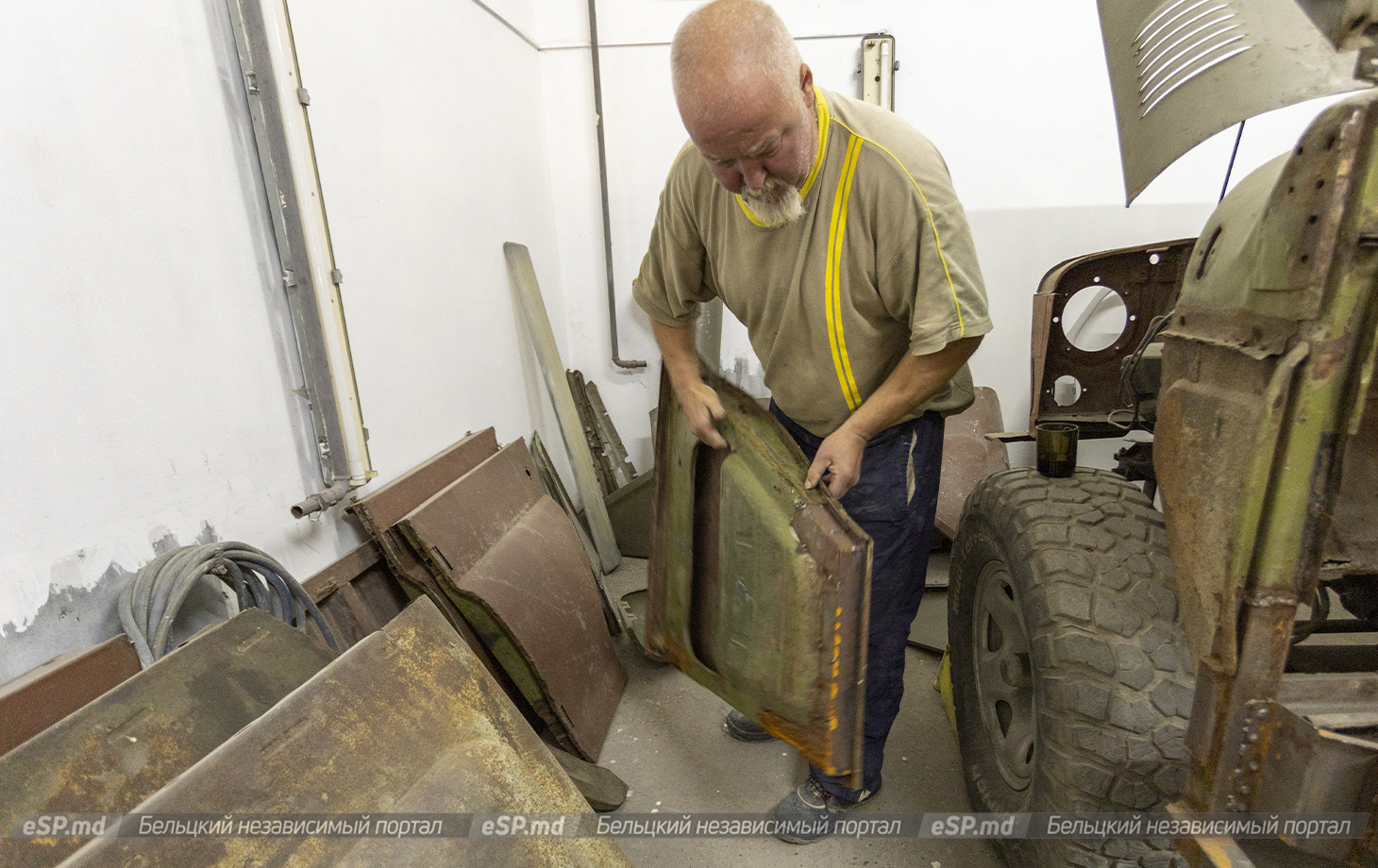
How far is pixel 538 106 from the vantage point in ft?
11.0

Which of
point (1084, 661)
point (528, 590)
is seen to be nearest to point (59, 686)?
point (528, 590)

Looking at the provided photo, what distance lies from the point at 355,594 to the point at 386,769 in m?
0.91

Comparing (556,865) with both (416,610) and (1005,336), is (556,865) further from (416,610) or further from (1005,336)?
(1005,336)

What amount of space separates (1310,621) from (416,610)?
5.60 ft

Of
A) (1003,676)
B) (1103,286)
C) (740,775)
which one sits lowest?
(740,775)

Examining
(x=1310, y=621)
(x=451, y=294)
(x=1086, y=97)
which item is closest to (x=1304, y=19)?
(x=1310, y=621)

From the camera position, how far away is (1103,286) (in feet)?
7.39

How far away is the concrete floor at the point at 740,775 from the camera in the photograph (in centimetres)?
175

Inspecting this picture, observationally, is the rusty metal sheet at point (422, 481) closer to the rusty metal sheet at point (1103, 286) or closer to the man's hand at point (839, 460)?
the man's hand at point (839, 460)

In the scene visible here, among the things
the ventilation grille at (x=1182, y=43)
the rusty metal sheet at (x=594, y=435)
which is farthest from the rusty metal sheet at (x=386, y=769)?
the rusty metal sheet at (x=594, y=435)

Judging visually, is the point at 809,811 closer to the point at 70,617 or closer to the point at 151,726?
the point at 151,726

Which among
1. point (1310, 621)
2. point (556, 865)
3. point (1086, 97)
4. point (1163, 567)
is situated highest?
point (1086, 97)

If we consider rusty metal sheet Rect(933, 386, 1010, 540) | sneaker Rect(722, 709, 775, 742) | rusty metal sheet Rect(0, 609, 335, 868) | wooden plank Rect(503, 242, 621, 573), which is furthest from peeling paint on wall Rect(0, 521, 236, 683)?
rusty metal sheet Rect(933, 386, 1010, 540)

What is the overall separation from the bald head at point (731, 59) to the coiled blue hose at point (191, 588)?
4.15 feet
